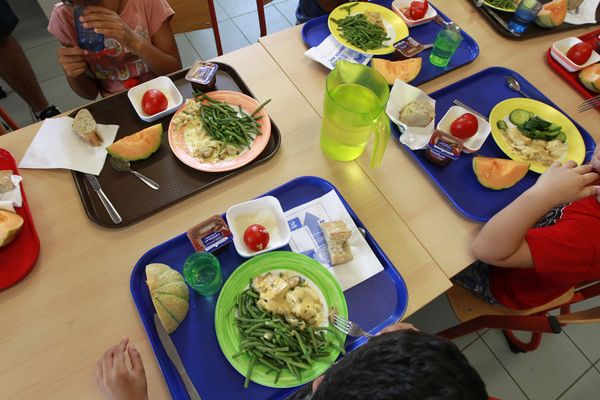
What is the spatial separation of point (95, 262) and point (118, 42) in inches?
Result: 38.9

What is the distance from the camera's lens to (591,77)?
4.95ft

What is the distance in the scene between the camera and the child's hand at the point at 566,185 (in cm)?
106

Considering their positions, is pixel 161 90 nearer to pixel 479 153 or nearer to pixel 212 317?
pixel 212 317

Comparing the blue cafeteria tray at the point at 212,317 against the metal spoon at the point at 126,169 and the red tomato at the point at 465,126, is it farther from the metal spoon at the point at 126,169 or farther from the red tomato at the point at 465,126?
the red tomato at the point at 465,126

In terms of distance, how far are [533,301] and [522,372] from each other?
0.73m

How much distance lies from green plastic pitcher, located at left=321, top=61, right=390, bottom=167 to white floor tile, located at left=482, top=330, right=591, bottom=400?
1.31 m

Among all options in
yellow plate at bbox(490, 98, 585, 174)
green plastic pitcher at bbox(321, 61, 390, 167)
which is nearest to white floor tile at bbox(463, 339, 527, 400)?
yellow plate at bbox(490, 98, 585, 174)

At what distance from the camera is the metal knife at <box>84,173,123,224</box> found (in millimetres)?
1099

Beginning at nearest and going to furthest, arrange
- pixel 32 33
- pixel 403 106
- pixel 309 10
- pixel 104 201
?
pixel 104 201
pixel 403 106
pixel 309 10
pixel 32 33

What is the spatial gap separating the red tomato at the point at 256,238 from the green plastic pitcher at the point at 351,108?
413 mm

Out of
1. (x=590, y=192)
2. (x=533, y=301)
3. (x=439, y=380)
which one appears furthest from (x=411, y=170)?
(x=439, y=380)

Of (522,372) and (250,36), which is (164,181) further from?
(250,36)

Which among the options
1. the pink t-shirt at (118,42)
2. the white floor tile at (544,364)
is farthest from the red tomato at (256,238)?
the white floor tile at (544,364)

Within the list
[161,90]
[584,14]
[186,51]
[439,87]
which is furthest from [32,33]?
[584,14]
